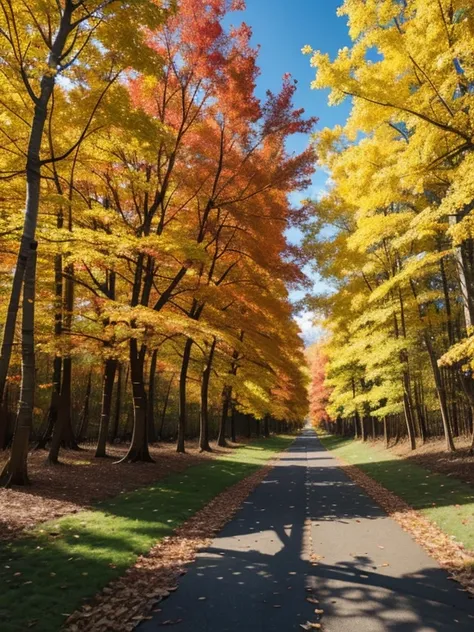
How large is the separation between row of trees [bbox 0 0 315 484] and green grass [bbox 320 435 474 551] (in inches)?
241

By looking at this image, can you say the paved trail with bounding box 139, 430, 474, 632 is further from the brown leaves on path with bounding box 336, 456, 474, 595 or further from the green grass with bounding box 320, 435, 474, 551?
the green grass with bounding box 320, 435, 474, 551

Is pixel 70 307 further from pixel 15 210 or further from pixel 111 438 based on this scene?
pixel 111 438

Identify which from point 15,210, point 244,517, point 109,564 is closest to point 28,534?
point 109,564

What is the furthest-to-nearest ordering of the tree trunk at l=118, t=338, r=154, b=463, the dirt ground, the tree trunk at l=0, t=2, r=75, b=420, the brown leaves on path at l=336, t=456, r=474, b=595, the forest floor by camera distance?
the tree trunk at l=118, t=338, r=154, b=463, the dirt ground, the tree trunk at l=0, t=2, r=75, b=420, the forest floor, the brown leaves on path at l=336, t=456, r=474, b=595

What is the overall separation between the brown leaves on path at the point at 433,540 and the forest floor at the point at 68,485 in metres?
6.19

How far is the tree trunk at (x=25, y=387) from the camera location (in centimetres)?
899

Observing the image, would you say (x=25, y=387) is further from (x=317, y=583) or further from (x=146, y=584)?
(x=317, y=583)

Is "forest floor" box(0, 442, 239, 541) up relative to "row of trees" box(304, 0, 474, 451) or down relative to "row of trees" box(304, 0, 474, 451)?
down

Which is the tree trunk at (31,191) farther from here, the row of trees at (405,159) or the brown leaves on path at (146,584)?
the row of trees at (405,159)

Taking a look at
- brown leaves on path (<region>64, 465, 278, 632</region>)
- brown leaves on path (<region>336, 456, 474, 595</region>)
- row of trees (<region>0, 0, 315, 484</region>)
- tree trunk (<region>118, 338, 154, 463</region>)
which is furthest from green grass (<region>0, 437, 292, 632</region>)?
tree trunk (<region>118, 338, 154, 463</region>)

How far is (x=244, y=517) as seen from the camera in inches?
351

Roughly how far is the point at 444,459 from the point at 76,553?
13.5 m

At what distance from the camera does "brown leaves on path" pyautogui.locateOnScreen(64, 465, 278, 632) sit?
4234mm

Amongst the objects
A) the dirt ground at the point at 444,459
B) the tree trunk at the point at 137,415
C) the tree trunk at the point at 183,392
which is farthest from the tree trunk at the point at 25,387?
the dirt ground at the point at 444,459
